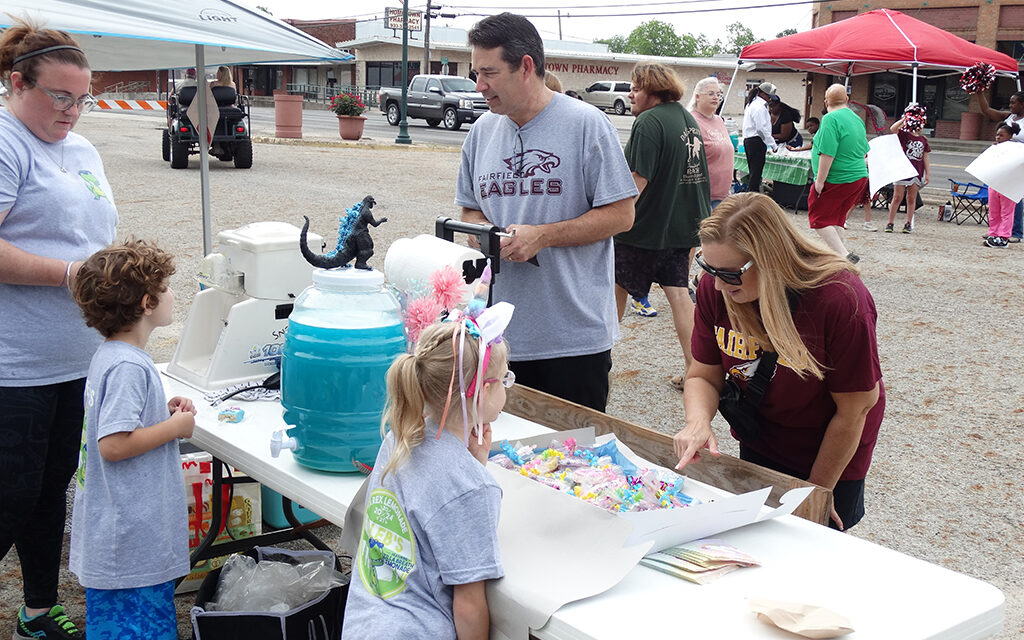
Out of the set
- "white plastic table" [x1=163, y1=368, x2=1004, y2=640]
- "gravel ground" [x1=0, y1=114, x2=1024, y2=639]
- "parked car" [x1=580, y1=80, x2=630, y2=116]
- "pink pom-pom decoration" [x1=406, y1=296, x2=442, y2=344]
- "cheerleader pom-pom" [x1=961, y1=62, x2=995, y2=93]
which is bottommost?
"gravel ground" [x1=0, y1=114, x2=1024, y2=639]

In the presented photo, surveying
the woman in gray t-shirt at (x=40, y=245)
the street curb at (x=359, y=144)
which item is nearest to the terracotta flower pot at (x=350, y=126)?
the street curb at (x=359, y=144)

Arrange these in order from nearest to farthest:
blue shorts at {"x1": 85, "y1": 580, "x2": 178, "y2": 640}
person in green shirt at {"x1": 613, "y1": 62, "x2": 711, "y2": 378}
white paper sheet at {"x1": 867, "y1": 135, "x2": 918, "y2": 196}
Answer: blue shorts at {"x1": 85, "y1": 580, "x2": 178, "y2": 640}
person in green shirt at {"x1": 613, "y1": 62, "x2": 711, "y2": 378}
white paper sheet at {"x1": 867, "y1": 135, "x2": 918, "y2": 196}

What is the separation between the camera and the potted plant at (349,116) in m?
21.6

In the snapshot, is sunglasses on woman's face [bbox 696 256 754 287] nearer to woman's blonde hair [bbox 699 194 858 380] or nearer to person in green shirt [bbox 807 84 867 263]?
woman's blonde hair [bbox 699 194 858 380]

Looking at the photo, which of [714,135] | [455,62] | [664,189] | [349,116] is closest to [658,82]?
[664,189]

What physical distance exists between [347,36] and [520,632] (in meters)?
63.3

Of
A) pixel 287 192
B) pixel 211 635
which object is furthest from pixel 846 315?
pixel 287 192

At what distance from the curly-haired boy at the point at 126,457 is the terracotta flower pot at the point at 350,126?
20.1 meters

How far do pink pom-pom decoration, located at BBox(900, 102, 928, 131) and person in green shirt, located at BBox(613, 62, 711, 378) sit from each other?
23.0ft

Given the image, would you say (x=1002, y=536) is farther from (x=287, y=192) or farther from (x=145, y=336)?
(x=287, y=192)

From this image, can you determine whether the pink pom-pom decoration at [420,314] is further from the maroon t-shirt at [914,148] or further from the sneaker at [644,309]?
the maroon t-shirt at [914,148]

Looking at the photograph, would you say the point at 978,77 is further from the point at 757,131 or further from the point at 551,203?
the point at 551,203

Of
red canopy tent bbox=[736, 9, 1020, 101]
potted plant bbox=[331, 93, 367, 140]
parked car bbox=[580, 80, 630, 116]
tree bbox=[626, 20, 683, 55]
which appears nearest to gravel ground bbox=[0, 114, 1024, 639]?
red canopy tent bbox=[736, 9, 1020, 101]

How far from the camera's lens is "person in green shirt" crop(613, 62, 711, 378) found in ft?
17.0
